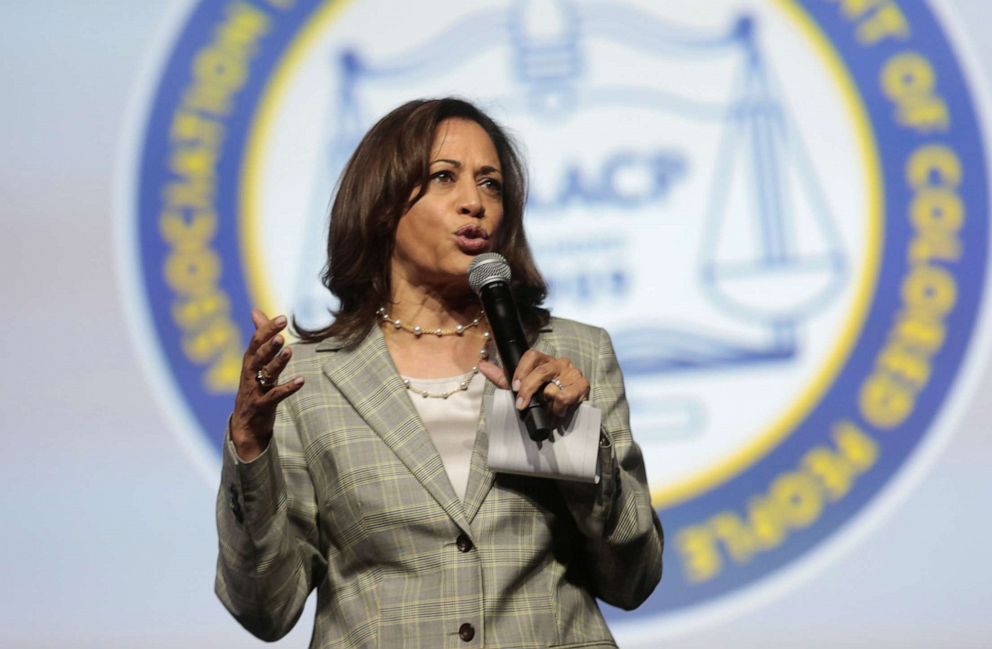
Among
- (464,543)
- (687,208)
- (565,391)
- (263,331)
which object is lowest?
(464,543)

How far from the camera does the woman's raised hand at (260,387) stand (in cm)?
176

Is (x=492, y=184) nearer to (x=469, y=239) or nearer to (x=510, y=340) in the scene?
(x=469, y=239)

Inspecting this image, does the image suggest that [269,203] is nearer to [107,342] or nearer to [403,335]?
[107,342]

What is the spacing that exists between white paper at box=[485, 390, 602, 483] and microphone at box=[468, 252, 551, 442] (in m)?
0.05

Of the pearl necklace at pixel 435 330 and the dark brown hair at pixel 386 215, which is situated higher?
the dark brown hair at pixel 386 215

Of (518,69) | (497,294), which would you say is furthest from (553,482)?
(518,69)

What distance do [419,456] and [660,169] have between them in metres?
1.47

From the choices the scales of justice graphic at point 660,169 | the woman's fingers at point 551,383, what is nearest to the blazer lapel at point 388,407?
the woman's fingers at point 551,383

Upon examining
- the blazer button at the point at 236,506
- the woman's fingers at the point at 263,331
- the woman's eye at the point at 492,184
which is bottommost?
the blazer button at the point at 236,506

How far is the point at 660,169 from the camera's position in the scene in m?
3.27

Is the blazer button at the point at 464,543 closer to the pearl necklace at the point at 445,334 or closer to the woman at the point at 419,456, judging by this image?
the woman at the point at 419,456

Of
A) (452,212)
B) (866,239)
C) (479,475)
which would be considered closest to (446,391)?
(479,475)

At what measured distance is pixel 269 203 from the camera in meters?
3.42

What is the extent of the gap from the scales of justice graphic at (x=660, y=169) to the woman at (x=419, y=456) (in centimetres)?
92
